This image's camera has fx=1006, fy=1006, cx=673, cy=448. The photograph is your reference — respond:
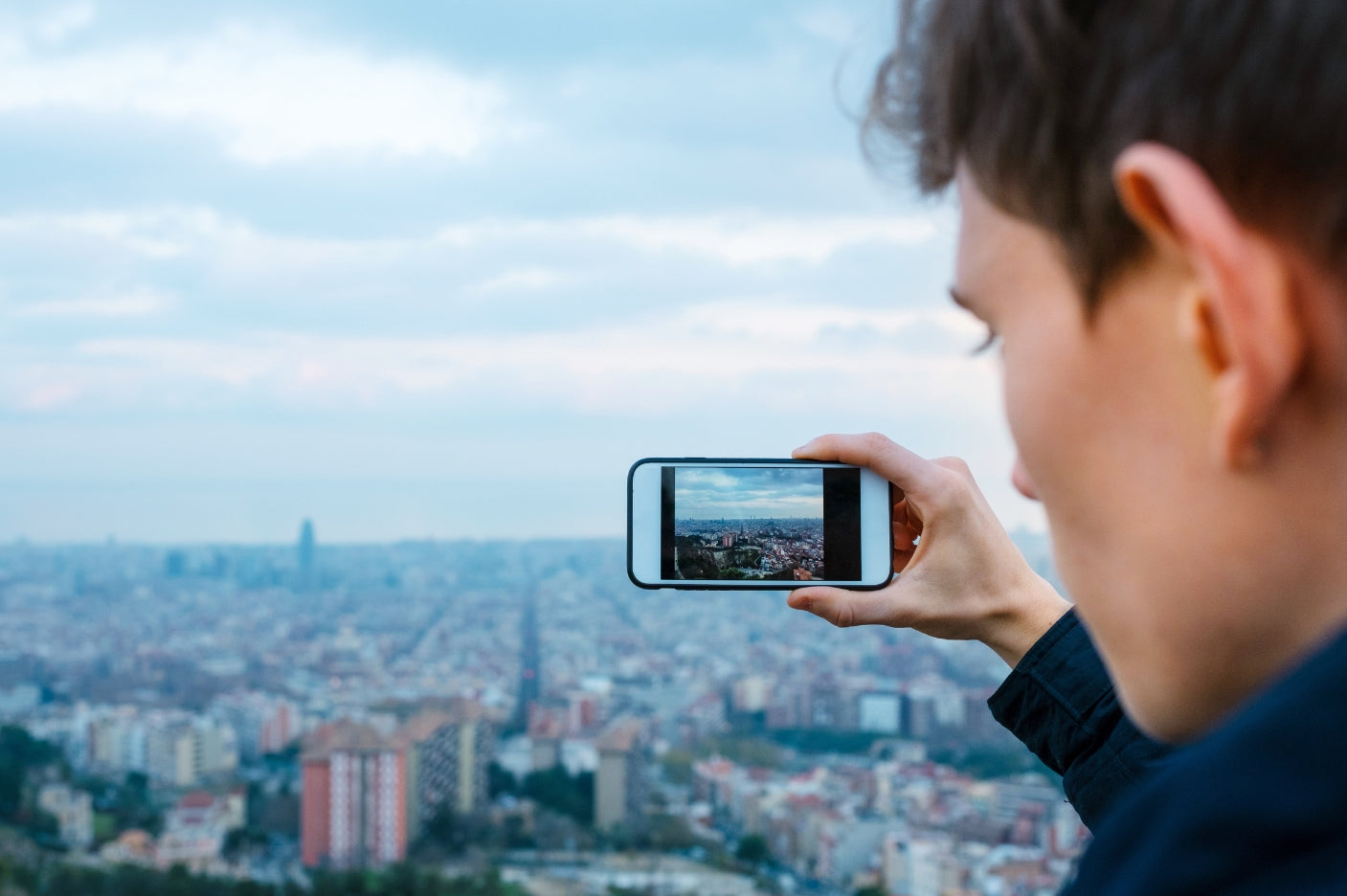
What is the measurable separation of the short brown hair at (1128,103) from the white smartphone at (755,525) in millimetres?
475

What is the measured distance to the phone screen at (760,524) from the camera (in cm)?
84

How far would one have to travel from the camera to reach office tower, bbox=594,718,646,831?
7.14m

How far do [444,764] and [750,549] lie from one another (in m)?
7.34

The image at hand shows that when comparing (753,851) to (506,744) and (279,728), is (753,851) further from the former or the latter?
(279,728)

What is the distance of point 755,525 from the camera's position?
86 centimetres

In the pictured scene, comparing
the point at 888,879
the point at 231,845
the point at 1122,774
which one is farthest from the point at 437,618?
the point at 1122,774

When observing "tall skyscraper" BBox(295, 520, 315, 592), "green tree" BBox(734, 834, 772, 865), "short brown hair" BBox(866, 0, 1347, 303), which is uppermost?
"short brown hair" BBox(866, 0, 1347, 303)

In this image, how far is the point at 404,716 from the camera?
8.20 m

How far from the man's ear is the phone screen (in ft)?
1.84

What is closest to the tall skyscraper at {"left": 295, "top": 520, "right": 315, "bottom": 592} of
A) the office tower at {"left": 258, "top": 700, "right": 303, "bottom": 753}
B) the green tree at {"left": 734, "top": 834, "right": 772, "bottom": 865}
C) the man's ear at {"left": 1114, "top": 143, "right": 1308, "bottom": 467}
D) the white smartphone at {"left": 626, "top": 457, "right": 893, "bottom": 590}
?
the office tower at {"left": 258, "top": 700, "right": 303, "bottom": 753}

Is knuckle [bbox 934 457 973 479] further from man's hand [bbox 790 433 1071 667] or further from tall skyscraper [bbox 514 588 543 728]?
tall skyscraper [bbox 514 588 543 728]

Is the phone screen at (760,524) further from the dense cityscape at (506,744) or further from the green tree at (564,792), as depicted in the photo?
the green tree at (564,792)

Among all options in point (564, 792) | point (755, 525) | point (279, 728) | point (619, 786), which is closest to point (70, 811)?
point (279, 728)

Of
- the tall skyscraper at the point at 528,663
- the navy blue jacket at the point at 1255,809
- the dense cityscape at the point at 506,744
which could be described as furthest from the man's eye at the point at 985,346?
the tall skyscraper at the point at 528,663
